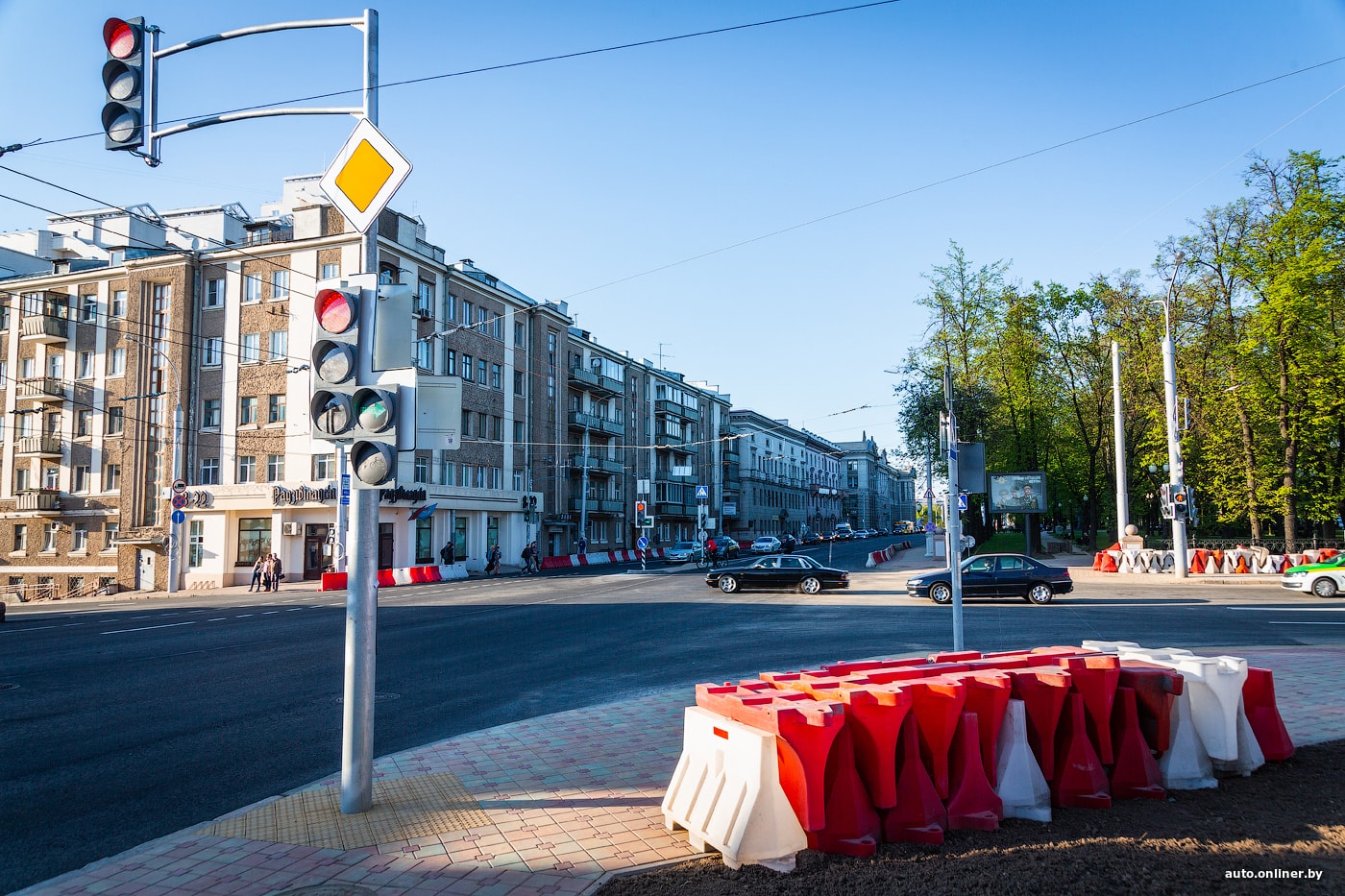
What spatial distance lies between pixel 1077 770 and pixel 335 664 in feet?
35.4

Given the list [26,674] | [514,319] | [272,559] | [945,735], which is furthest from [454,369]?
[945,735]

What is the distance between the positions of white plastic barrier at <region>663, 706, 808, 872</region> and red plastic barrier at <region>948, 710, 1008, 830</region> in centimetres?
103

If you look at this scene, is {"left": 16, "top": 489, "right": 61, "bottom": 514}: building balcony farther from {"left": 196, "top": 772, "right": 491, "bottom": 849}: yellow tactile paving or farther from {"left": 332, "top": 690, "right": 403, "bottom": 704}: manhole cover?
{"left": 196, "top": 772, "right": 491, "bottom": 849}: yellow tactile paving

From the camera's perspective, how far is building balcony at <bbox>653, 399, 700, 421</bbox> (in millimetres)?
77750

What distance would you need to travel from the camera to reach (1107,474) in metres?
53.5

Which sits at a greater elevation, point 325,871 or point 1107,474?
point 1107,474

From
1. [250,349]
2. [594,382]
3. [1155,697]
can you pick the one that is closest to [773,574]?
[1155,697]

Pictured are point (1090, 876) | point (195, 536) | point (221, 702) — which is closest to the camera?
point (1090, 876)

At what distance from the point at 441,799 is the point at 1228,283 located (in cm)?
3880

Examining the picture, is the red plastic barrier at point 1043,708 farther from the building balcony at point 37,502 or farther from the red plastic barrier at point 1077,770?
the building balcony at point 37,502

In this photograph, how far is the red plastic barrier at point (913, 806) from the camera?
491 cm

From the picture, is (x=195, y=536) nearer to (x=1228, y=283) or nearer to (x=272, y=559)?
(x=272, y=559)

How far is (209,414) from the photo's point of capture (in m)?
43.3

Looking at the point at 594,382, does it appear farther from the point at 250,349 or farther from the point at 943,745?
the point at 943,745
